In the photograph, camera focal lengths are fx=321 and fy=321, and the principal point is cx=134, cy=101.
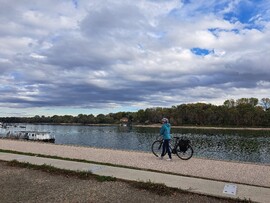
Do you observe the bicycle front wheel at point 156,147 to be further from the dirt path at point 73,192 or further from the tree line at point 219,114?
the tree line at point 219,114

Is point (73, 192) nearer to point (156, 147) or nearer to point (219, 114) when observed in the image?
point (156, 147)

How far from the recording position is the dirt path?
7.51m

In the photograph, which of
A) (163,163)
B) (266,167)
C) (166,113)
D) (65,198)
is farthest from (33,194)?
(166,113)

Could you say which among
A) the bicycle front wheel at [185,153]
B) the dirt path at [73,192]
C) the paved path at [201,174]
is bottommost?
the dirt path at [73,192]

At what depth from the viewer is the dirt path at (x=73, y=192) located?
7.51 metres

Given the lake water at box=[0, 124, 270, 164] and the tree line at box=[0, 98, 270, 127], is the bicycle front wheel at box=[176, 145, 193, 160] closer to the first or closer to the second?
the lake water at box=[0, 124, 270, 164]

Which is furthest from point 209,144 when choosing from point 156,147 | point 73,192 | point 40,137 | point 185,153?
point 73,192

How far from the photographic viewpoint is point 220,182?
9.35 meters

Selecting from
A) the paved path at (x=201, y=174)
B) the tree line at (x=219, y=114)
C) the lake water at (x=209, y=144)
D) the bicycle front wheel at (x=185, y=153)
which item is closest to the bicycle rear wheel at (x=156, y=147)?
the bicycle front wheel at (x=185, y=153)

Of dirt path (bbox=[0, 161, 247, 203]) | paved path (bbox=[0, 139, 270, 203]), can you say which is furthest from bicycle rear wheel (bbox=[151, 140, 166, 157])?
dirt path (bbox=[0, 161, 247, 203])

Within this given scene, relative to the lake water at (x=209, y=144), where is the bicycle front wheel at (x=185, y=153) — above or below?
above

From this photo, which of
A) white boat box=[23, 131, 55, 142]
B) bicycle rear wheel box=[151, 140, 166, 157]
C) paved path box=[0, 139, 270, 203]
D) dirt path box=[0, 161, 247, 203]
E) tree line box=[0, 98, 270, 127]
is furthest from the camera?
tree line box=[0, 98, 270, 127]

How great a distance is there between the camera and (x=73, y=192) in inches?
320

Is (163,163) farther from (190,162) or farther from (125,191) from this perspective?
(125,191)
